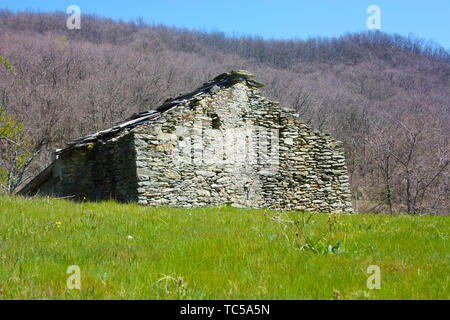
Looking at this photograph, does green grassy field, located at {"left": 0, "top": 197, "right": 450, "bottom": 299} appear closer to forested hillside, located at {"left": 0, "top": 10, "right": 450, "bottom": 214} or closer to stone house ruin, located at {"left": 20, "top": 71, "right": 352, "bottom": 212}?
stone house ruin, located at {"left": 20, "top": 71, "right": 352, "bottom": 212}

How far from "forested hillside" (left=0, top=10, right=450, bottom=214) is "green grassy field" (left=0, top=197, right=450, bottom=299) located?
16.7 metres

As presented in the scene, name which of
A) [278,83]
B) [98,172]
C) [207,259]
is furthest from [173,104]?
[278,83]

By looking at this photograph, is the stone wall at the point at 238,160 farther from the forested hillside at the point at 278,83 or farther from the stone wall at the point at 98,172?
the forested hillside at the point at 278,83

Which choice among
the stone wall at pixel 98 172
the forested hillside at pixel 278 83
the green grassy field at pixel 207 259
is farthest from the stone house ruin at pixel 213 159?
the forested hillside at pixel 278 83

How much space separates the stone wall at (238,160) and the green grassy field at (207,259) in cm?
455

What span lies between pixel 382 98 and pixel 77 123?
44045mm

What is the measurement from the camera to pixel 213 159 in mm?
11414

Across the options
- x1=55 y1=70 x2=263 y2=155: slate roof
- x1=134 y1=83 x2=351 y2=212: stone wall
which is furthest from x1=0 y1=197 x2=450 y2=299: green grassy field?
x1=55 y1=70 x2=263 y2=155: slate roof

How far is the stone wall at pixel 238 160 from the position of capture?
1048 centimetres

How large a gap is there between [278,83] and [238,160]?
39.4m

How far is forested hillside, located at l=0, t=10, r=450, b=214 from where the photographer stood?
2484 centimetres

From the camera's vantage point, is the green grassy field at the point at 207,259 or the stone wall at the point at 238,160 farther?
Result: the stone wall at the point at 238,160

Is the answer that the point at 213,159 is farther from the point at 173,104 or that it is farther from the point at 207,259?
the point at 207,259
